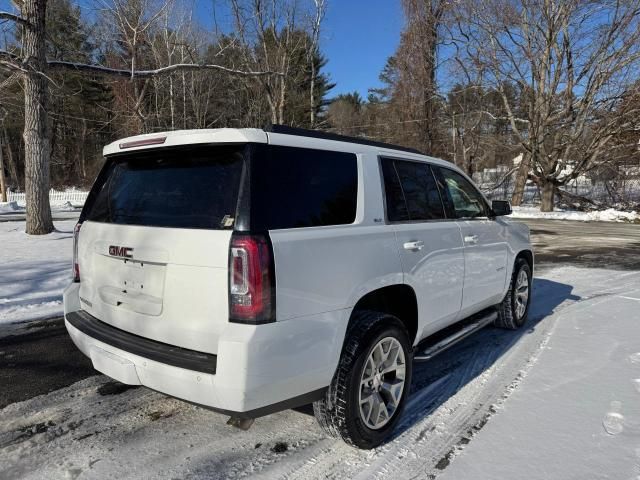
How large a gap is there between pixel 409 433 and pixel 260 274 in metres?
1.58

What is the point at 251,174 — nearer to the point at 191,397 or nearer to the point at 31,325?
the point at 191,397

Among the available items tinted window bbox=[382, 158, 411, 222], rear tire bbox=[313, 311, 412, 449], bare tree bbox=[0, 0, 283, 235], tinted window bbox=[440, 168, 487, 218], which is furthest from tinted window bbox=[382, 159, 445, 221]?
bare tree bbox=[0, 0, 283, 235]

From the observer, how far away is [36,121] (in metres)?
10.6

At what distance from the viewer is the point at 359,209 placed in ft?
9.31

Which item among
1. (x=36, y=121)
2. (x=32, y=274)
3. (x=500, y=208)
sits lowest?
Result: (x=32, y=274)

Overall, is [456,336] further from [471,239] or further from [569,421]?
[569,421]

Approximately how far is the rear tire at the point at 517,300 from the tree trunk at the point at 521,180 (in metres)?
22.2

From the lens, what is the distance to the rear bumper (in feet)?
7.07

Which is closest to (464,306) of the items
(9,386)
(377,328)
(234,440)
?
(377,328)

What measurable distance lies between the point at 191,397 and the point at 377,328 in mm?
1120

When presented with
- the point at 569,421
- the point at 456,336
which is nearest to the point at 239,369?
the point at 456,336

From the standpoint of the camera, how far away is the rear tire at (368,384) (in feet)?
8.46

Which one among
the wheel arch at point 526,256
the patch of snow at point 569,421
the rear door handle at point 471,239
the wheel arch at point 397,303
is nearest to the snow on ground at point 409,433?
the patch of snow at point 569,421

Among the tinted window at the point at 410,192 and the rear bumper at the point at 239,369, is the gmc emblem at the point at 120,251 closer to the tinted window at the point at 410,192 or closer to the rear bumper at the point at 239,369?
the rear bumper at the point at 239,369
